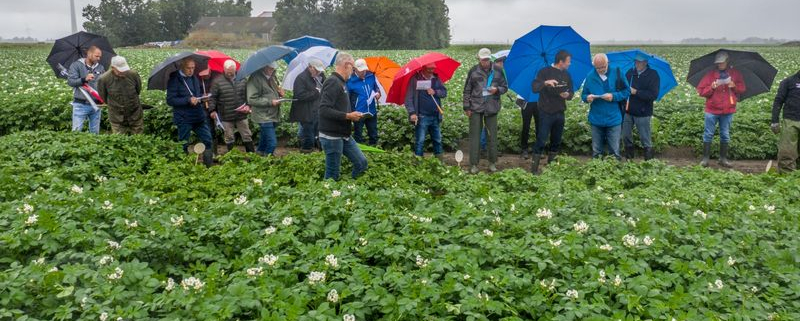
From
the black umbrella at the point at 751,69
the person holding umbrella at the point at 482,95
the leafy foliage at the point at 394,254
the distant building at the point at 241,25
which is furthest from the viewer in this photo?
the distant building at the point at 241,25

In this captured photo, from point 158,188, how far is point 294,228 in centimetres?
291

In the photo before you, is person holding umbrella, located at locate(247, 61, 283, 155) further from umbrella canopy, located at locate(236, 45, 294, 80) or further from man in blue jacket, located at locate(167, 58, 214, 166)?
man in blue jacket, located at locate(167, 58, 214, 166)

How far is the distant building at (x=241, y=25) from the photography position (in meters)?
91.9

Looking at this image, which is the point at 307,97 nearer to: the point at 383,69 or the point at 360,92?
the point at 360,92

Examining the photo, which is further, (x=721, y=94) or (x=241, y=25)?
(x=241, y=25)

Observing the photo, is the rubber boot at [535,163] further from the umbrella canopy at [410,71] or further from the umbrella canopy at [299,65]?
the umbrella canopy at [299,65]

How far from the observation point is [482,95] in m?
9.28

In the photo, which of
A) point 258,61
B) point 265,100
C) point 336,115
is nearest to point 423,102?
point 265,100

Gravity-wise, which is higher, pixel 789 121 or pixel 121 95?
pixel 121 95

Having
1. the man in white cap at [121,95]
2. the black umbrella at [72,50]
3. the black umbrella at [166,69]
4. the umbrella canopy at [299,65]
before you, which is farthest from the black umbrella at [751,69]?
the black umbrella at [72,50]

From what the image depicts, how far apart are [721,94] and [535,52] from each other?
316 cm

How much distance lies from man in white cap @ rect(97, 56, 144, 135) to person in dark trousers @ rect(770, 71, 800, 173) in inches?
373

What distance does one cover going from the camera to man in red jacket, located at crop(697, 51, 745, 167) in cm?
984

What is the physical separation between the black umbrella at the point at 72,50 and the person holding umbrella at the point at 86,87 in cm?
74
